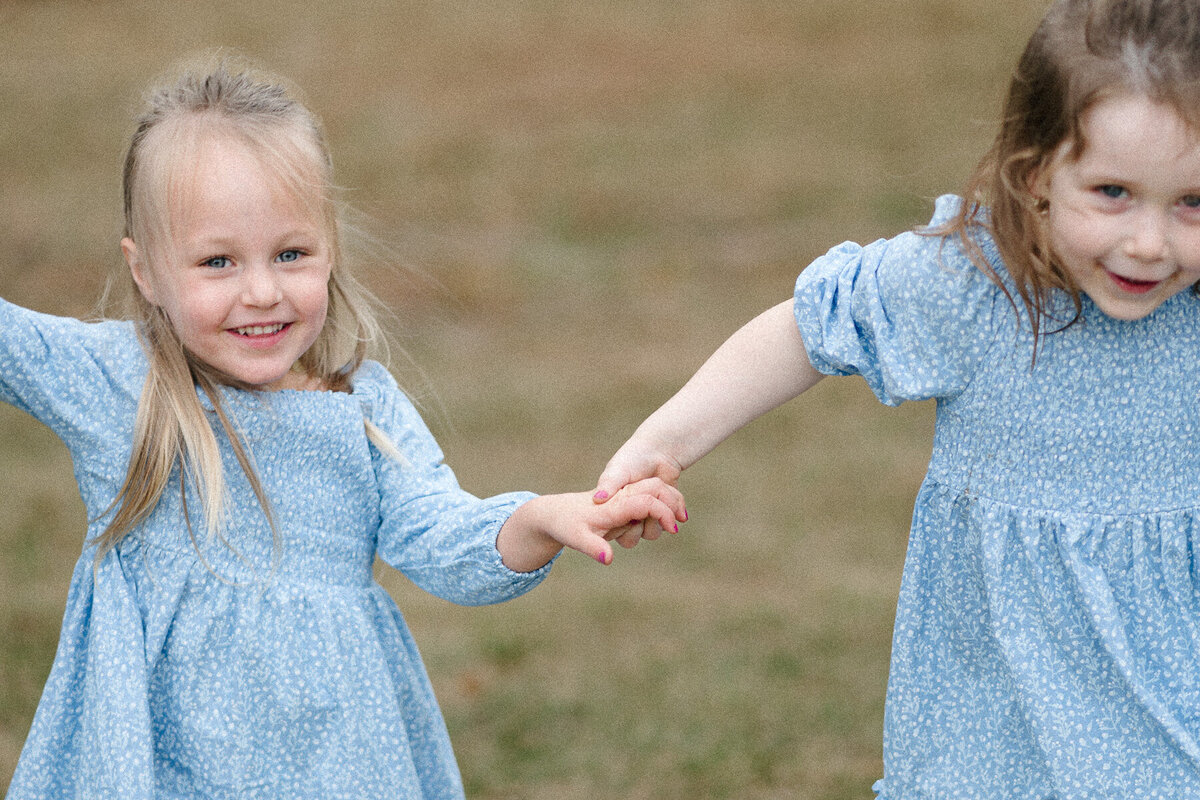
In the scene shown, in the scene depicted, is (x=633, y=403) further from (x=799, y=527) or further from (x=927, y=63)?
(x=927, y=63)

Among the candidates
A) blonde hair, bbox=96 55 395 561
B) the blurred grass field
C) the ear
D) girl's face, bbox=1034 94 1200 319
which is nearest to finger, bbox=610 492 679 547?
blonde hair, bbox=96 55 395 561

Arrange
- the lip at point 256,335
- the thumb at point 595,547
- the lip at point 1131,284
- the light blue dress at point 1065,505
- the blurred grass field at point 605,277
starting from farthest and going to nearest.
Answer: the blurred grass field at point 605,277
the lip at point 256,335
the thumb at point 595,547
the light blue dress at point 1065,505
the lip at point 1131,284

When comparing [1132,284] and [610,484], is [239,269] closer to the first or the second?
[610,484]

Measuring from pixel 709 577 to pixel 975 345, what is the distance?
292 cm

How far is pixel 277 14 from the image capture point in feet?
41.9

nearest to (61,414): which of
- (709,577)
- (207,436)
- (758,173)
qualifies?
(207,436)

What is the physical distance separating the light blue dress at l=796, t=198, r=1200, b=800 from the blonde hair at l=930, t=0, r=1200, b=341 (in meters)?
0.05

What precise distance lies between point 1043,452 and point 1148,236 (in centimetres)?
37

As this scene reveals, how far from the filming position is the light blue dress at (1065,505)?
2.22m

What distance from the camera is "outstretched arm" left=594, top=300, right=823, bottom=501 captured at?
2.39 metres

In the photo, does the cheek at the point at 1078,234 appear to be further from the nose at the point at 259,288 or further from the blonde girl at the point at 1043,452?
the nose at the point at 259,288

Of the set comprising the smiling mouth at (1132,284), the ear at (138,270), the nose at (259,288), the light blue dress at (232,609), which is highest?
the ear at (138,270)

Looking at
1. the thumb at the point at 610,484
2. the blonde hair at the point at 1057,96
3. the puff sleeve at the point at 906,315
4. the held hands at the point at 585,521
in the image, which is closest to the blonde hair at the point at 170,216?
the held hands at the point at 585,521

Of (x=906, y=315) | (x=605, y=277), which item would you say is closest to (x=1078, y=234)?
(x=906, y=315)
